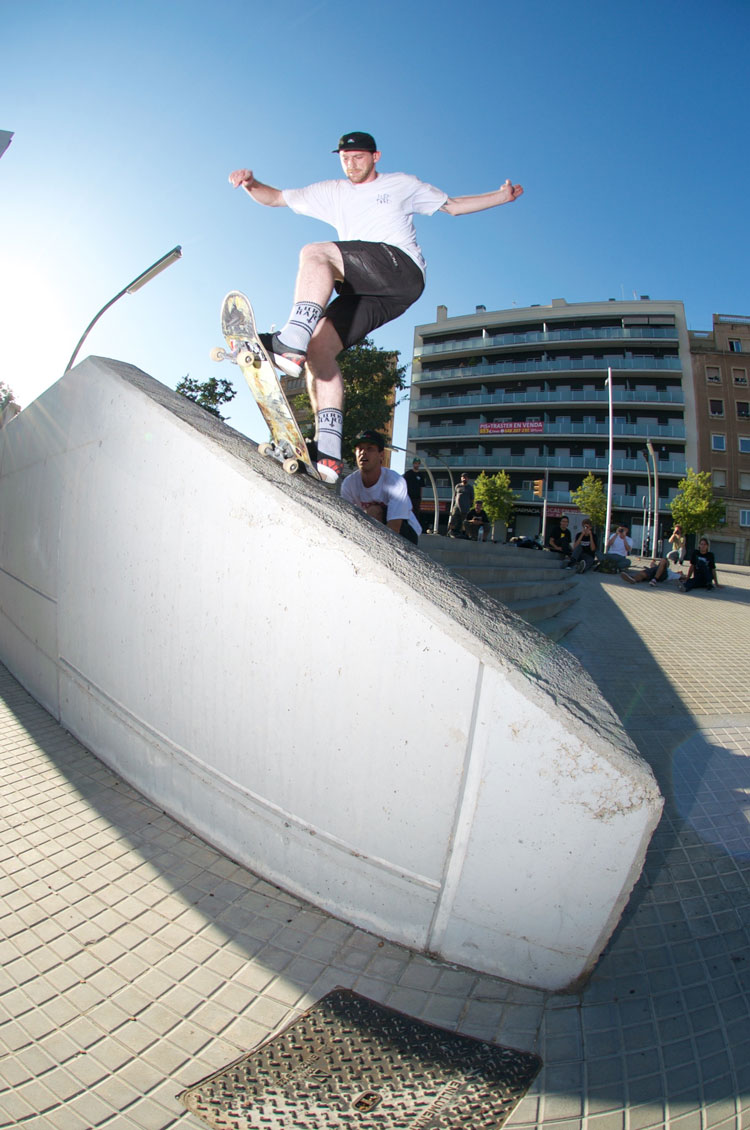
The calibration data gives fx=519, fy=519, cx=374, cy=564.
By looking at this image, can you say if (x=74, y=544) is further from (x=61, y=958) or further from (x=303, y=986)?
(x=303, y=986)

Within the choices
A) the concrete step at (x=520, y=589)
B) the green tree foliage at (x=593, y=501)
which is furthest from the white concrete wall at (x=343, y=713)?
the green tree foliage at (x=593, y=501)

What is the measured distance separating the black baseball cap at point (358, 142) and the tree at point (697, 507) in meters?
42.5

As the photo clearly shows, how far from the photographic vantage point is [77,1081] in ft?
4.27

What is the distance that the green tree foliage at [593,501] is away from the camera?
4491cm

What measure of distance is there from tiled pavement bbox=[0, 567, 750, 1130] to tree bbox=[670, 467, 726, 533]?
139 ft

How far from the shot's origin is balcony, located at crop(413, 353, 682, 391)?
160 feet

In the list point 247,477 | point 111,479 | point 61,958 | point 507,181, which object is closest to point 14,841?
point 61,958

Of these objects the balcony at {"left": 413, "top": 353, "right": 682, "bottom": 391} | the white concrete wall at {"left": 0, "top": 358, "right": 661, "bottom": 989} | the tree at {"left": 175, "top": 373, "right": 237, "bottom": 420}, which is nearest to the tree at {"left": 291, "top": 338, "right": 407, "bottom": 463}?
the tree at {"left": 175, "top": 373, "right": 237, "bottom": 420}

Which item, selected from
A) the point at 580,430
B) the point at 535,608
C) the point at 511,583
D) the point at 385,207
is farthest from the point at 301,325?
the point at 580,430

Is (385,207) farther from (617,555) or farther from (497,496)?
(497,496)

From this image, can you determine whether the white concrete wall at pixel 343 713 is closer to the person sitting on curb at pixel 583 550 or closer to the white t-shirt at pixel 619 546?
the person sitting on curb at pixel 583 550

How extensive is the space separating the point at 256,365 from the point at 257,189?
3.97 ft

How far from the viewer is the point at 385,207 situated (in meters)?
2.96

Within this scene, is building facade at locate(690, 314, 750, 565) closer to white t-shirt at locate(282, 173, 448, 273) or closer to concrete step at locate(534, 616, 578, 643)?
concrete step at locate(534, 616, 578, 643)
